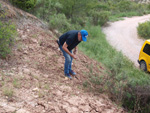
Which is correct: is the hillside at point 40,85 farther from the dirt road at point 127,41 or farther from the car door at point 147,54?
the dirt road at point 127,41

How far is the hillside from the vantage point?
128 inches

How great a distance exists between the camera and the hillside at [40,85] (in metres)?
3.25

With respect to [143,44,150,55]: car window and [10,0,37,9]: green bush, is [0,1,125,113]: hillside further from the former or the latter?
[143,44,150,55]: car window

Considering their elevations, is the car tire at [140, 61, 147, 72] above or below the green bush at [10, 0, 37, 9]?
below

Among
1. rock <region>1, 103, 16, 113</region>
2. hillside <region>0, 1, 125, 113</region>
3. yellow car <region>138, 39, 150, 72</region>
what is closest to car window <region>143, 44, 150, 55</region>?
yellow car <region>138, 39, 150, 72</region>

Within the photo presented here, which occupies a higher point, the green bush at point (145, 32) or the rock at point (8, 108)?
the green bush at point (145, 32)

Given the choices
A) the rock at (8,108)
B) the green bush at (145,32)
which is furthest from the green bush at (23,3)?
the green bush at (145,32)

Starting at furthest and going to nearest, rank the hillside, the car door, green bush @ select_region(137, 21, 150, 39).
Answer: green bush @ select_region(137, 21, 150, 39)
the car door
the hillside

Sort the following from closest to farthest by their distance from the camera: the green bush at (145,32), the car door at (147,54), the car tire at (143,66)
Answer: the car door at (147,54) < the car tire at (143,66) < the green bush at (145,32)

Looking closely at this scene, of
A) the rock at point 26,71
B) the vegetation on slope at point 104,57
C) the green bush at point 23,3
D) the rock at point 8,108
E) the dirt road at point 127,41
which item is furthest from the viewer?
the dirt road at point 127,41

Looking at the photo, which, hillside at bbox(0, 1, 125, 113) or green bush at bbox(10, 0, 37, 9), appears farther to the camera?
green bush at bbox(10, 0, 37, 9)

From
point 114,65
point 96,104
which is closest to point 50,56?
point 114,65

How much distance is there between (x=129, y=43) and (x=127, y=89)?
875 cm

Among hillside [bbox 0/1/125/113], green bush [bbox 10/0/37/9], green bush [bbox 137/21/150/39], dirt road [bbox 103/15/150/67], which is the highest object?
green bush [bbox 10/0/37/9]
